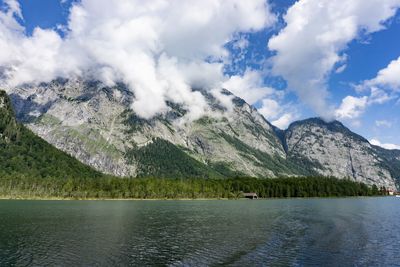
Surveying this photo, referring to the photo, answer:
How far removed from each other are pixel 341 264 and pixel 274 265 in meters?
9.73

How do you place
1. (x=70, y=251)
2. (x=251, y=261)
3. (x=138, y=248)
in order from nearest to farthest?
(x=251, y=261) < (x=70, y=251) < (x=138, y=248)

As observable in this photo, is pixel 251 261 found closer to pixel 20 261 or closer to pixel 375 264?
pixel 375 264

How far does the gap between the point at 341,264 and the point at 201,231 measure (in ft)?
131

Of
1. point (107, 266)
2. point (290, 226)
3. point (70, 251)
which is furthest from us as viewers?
point (290, 226)

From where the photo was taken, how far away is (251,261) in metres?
54.0

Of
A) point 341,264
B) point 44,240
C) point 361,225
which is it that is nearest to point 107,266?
point 44,240

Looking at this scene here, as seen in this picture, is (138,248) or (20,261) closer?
(20,261)

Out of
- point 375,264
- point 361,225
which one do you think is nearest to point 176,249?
point 375,264

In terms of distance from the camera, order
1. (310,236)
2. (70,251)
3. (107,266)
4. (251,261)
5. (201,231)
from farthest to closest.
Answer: (201,231) < (310,236) < (70,251) < (251,261) < (107,266)

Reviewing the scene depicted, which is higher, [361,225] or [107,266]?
[361,225]

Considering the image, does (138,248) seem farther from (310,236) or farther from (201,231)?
(310,236)

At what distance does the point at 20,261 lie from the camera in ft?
170

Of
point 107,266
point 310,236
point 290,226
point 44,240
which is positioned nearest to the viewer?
point 107,266

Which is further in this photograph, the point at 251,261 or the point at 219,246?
the point at 219,246
